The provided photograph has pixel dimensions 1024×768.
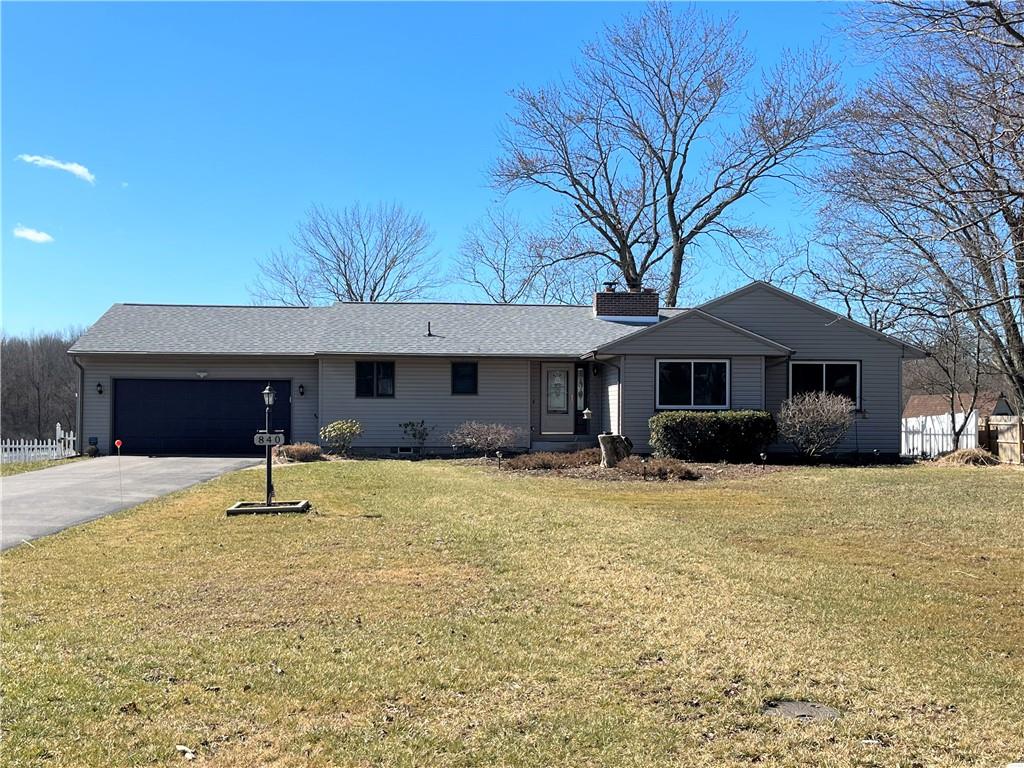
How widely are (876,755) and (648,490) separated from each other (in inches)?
380

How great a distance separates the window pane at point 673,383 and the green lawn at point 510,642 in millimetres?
9858

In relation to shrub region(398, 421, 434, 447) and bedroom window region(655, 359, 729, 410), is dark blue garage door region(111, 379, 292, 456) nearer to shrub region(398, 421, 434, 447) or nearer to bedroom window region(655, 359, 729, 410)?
shrub region(398, 421, 434, 447)

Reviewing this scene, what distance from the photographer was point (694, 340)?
19453 mm

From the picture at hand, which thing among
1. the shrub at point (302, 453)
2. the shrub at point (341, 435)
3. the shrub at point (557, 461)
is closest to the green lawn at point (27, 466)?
Answer: the shrub at point (302, 453)

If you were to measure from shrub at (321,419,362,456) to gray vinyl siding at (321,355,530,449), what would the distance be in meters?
0.83

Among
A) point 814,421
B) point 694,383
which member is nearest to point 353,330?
point 694,383

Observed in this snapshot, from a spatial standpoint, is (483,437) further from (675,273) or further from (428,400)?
(675,273)

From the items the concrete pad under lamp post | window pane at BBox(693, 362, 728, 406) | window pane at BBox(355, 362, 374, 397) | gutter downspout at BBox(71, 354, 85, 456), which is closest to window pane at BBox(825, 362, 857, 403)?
window pane at BBox(693, 362, 728, 406)

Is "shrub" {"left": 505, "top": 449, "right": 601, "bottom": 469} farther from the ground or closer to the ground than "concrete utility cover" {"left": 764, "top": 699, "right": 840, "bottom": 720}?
farther from the ground

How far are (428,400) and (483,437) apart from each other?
252 centimetres

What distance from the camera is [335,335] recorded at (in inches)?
863

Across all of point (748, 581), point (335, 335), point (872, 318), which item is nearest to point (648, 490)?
point (748, 581)

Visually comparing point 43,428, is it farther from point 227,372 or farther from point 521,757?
point 521,757

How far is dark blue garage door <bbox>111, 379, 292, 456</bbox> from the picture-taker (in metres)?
21.3
